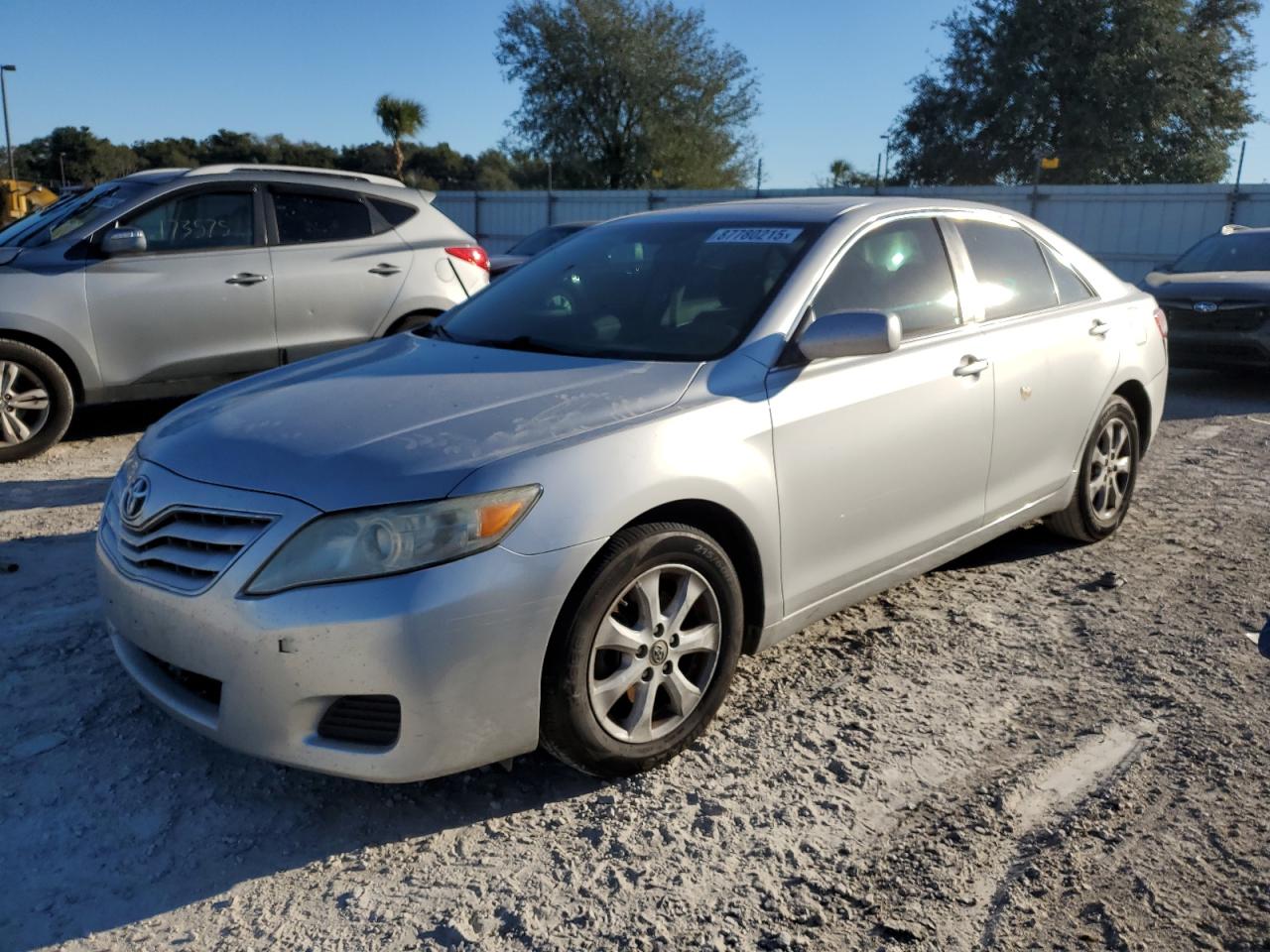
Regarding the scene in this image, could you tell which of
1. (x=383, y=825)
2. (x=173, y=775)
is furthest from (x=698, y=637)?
(x=173, y=775)

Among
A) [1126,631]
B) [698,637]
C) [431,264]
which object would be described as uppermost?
[431,264]

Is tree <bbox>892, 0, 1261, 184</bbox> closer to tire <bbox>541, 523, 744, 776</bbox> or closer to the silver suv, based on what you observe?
the silver suv

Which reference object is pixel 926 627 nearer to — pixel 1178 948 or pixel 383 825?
pixel 1178 948

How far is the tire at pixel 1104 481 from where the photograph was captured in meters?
4.95

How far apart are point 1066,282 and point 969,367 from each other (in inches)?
48.9

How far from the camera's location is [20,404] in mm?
6441

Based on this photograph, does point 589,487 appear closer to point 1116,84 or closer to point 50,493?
point 50,493

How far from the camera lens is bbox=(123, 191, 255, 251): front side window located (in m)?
6.88

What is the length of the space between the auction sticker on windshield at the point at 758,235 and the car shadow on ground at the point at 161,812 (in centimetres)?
192

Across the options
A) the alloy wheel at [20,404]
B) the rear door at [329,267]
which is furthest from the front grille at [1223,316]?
the alloy wheel at [20,404]

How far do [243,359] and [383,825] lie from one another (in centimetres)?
489

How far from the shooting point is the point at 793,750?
3.23 meters

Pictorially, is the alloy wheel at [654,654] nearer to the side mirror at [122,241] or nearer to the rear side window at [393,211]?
the side mirror at [122,241]

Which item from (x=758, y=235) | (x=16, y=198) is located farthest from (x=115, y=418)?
(x=16, y=198)
